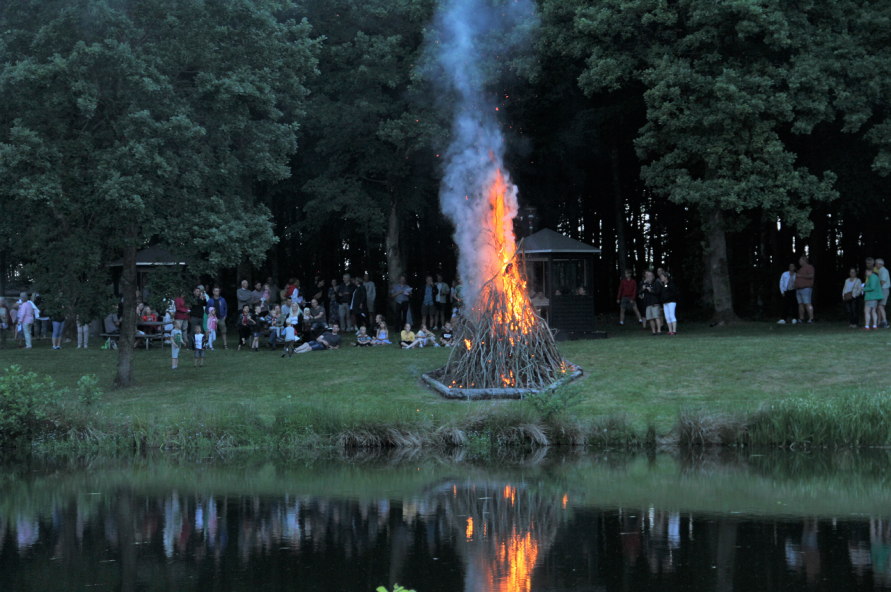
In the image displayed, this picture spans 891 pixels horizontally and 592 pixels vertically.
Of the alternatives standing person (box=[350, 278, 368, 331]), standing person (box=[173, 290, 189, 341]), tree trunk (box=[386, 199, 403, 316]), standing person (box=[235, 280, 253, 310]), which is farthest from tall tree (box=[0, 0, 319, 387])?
tree trunk (box=[386, 199, 403, 316])

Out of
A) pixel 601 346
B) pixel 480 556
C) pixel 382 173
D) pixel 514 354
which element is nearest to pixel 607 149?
pixel 382 173

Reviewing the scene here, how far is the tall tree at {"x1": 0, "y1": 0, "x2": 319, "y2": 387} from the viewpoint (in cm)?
1864

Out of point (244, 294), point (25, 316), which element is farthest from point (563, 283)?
point (25, 316)

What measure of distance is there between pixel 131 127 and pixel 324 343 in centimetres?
857

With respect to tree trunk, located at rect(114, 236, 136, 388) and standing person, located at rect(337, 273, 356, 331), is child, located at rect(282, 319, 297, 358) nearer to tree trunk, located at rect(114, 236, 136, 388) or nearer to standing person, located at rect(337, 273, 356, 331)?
tree trunk, located at rect(114, 236, 136, 388)

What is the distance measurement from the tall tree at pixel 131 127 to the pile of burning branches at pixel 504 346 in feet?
14.4

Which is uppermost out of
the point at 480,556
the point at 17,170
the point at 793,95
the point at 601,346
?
the point at 793,95

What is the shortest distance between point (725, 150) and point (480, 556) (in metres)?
20.6

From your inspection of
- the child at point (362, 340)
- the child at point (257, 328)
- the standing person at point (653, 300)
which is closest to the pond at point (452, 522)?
the child at point (362, 340)

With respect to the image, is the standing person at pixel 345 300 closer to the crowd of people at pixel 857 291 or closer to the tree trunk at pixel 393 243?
the tree trunk at pixel 393 243

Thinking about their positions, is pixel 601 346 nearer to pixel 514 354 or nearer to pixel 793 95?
pixel 514 354

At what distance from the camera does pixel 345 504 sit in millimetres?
12094

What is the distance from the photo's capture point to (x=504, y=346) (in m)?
19.1

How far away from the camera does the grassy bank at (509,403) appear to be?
50.1 ft
